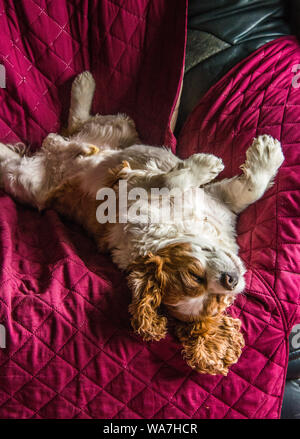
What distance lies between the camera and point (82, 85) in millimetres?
2609

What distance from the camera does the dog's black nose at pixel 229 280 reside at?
1676 mm

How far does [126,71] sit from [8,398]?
207 centimetres

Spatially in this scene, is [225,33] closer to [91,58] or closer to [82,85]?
[91,58]

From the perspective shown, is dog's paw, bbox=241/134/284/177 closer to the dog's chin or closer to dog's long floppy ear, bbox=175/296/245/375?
the dog's chin

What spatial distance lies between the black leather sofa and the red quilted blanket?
142 mm

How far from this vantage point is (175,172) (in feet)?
6.47

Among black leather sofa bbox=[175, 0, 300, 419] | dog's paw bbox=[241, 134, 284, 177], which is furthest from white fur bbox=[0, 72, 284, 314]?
black leather sofa bbox=[175, 0, 300, 419]

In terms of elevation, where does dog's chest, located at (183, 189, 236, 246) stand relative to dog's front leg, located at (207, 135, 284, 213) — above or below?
below

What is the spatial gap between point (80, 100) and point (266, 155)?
52.8 inches

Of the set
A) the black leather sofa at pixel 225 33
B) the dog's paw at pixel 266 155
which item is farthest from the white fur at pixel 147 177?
the black leather sofa at pixel 225 33

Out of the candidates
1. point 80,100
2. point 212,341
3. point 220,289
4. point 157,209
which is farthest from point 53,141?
point 212,341

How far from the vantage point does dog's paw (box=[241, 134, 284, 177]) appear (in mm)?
2004
